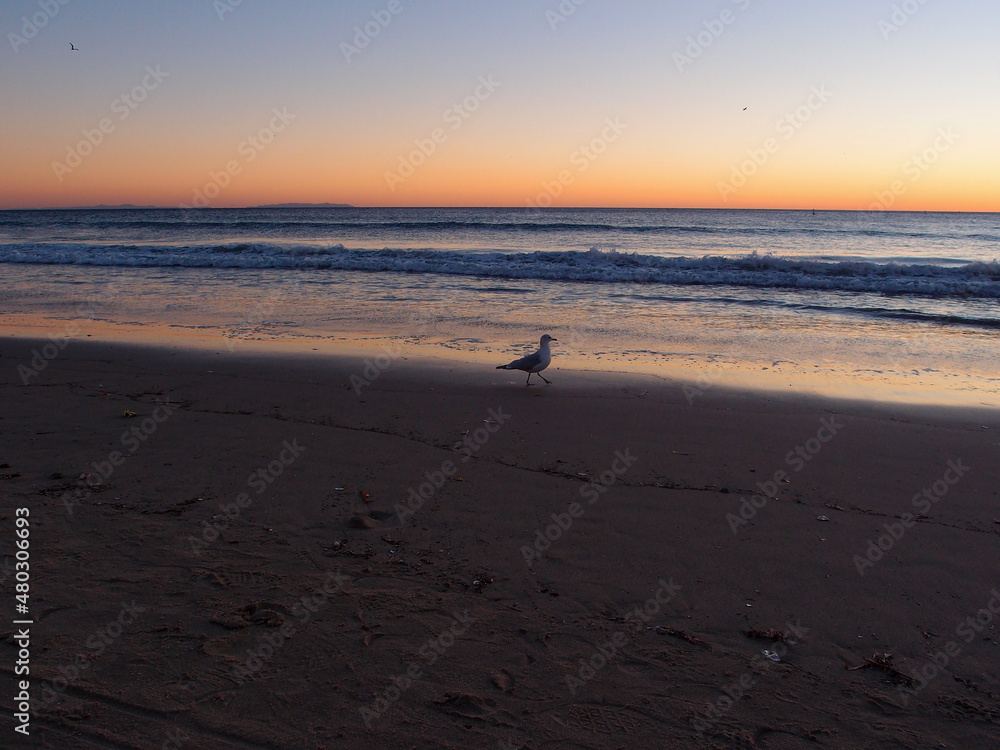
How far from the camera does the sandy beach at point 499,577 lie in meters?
2.72

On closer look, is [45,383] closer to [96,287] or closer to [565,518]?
[565,518]

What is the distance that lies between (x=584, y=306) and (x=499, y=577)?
1152 centimetres

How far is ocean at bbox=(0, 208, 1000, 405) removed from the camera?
376 inches

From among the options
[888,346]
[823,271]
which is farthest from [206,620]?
[823,271]

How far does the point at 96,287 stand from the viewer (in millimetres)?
17078
